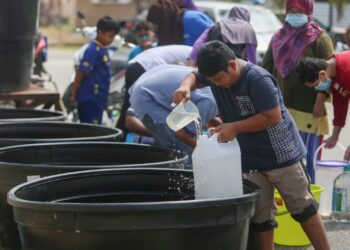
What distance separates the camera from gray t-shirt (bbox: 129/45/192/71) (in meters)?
6.68

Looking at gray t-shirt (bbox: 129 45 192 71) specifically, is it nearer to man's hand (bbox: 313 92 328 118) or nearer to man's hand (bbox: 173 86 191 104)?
man's hand (bbox: 313 92 328 118)

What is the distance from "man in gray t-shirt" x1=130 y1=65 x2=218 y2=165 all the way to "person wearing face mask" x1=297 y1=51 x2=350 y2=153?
0.74 meters

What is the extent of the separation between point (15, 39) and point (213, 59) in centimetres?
479

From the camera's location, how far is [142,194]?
4.27 metres

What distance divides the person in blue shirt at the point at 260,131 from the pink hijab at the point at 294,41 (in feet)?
6.96

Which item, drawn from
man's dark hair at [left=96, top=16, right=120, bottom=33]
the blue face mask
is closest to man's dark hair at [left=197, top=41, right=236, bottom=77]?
the blue face mask

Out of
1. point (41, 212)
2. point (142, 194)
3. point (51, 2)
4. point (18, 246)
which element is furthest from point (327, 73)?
point (51, 2)

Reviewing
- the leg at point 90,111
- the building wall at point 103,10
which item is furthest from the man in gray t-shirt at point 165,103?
the building wall at point 103,10

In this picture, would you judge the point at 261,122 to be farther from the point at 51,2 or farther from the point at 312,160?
the point at 51,2

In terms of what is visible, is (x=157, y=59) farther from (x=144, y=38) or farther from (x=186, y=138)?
(x=144, y=38)

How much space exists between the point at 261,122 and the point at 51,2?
136 feet

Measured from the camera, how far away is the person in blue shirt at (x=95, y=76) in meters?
8.50

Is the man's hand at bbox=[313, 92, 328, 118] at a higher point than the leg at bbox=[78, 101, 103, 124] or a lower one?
higher

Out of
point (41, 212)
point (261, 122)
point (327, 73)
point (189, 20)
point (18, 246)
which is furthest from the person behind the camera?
point (189, 20)
